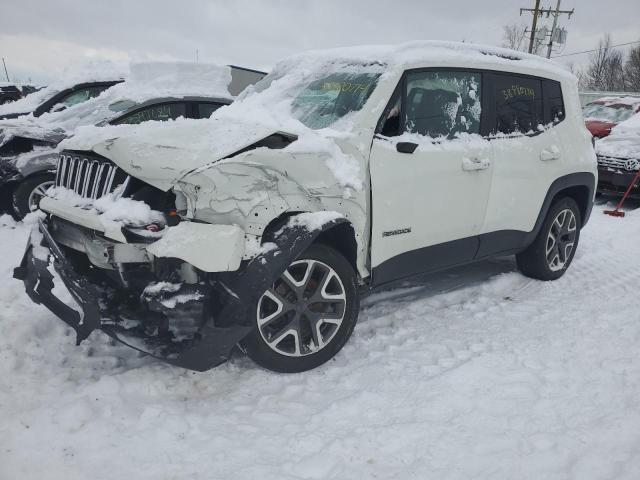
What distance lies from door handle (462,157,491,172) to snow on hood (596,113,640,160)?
239 inches

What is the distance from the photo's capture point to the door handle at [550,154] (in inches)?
162

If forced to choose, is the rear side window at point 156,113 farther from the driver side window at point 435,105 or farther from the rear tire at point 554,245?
the rear tire at point 554,245

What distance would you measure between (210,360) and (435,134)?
2.17m

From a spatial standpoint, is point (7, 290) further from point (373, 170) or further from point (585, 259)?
point (585, 259)

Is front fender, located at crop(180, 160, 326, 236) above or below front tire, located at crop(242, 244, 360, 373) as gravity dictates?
above

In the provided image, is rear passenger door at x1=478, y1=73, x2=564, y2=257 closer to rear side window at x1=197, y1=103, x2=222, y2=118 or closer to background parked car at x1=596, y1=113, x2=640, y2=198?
rear side window at x1=197, y1=103, x2=222, y2=118

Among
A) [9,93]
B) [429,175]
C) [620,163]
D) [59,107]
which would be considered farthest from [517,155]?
[9,93]

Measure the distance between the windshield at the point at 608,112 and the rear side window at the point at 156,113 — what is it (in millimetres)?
10723

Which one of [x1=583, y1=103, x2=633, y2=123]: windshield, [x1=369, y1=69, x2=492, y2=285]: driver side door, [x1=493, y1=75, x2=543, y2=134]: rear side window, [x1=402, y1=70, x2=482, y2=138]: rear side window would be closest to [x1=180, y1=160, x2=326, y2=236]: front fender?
[x1=369, y1=69, x2=492, y2=285]: driver side door

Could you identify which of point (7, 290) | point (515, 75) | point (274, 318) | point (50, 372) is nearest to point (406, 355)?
point (274, 318)

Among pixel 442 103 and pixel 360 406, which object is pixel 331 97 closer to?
pixel 442 103

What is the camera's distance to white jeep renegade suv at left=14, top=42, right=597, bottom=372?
250 centimetres

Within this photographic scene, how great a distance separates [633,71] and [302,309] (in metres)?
50.8

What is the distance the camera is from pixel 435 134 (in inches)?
135
